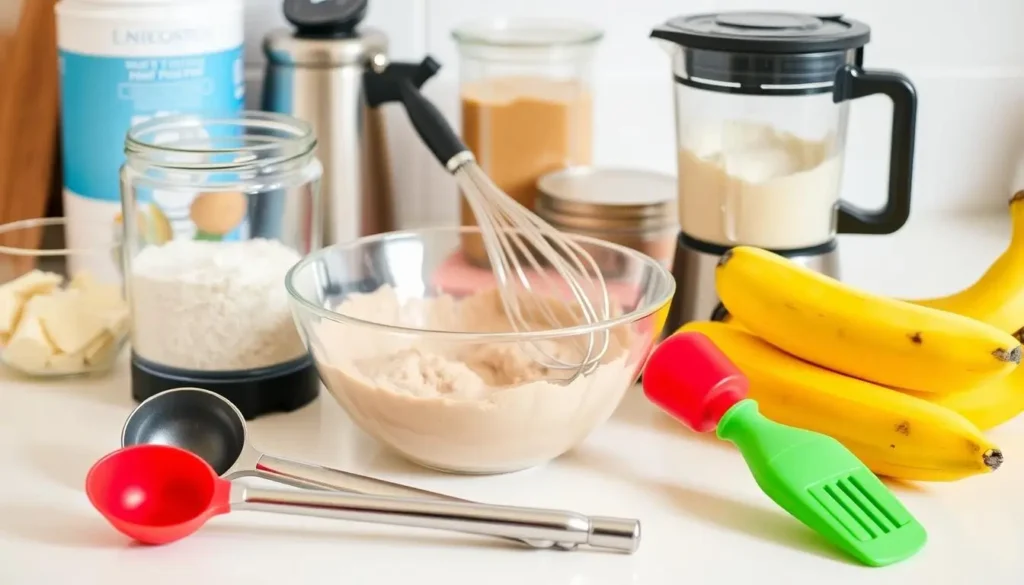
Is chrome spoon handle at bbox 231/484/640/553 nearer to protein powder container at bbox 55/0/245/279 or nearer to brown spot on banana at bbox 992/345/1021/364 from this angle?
brown spot on banana at bbox 992/345/1021/364

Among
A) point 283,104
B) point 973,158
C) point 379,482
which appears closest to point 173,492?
point 379,482

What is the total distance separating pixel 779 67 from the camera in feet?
2.34

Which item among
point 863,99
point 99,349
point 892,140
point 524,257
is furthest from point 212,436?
point 863,99

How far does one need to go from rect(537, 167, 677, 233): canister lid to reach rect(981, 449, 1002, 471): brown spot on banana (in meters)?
0.34

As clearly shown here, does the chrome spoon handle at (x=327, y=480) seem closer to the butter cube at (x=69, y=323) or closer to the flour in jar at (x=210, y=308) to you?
the flour in jar at (x=210, y=308)

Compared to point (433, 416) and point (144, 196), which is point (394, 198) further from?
point (433, 416)

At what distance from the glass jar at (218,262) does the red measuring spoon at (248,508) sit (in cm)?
12

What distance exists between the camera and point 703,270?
76 cm

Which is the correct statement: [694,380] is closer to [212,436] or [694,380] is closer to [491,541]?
[491,541]

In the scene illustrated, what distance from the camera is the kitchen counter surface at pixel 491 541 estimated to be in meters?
0.52

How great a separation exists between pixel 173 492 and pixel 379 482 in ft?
0.33

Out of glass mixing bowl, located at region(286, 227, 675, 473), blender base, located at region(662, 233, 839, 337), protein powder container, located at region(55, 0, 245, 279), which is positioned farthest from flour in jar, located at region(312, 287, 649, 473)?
protein powder container, located at region(55, 0, 245, 279)

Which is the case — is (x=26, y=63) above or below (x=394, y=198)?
above

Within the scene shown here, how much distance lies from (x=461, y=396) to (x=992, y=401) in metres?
0.31
